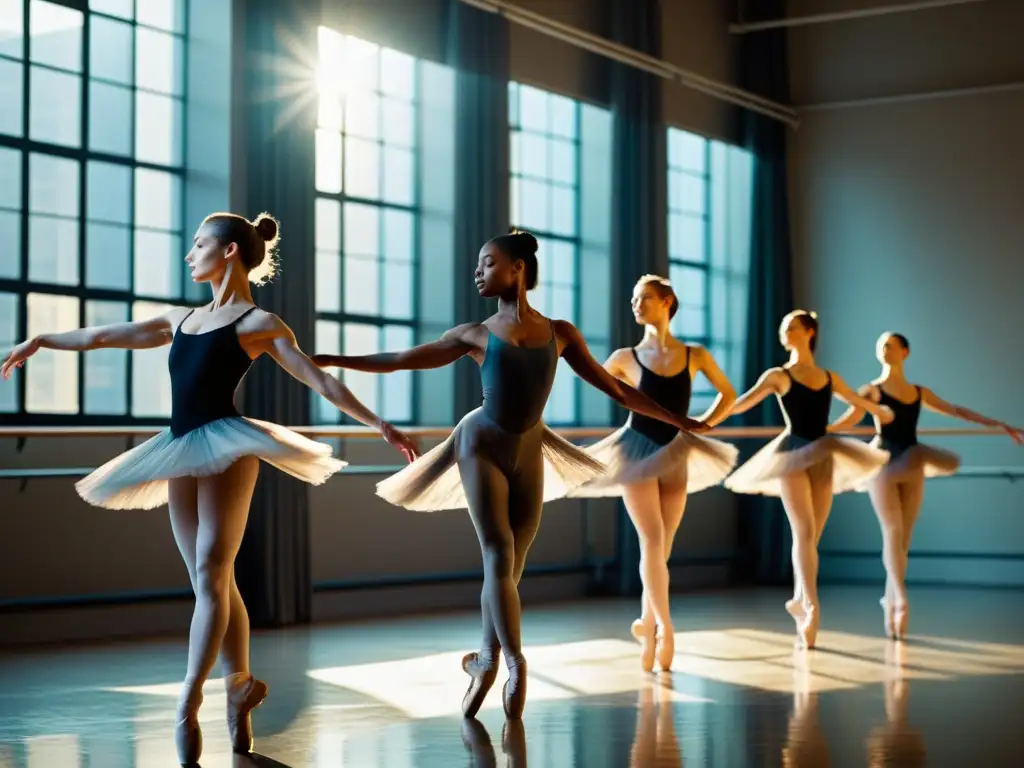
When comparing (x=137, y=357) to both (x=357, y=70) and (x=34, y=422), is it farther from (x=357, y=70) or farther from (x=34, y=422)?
(x=357, y=70)

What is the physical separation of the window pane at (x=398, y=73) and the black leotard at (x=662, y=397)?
11.9 feet

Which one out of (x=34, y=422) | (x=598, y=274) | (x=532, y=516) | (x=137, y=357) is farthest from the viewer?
(x=598, y=274)

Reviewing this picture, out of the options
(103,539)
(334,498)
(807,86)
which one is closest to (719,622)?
(334,498)

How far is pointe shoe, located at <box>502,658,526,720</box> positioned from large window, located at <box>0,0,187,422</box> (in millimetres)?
3556

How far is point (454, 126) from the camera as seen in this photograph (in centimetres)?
885

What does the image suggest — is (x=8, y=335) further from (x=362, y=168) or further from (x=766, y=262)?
(x=766, y=262)

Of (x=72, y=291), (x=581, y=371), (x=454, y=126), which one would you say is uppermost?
(x=454, y=126)

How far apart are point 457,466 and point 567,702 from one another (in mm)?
917

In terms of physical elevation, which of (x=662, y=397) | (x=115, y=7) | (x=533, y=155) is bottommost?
(x=662, y=397)

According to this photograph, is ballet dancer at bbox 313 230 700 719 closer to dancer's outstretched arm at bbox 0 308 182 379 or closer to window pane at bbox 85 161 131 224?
dancer's outstretched arm at bbox 0 308 182 379

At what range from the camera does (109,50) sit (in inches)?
289

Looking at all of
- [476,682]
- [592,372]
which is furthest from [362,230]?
[476,682]

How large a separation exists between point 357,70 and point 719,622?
3.63 m

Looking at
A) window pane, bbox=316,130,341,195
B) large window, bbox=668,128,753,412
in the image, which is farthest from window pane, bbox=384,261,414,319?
large window, bbox=668,128,753,412
